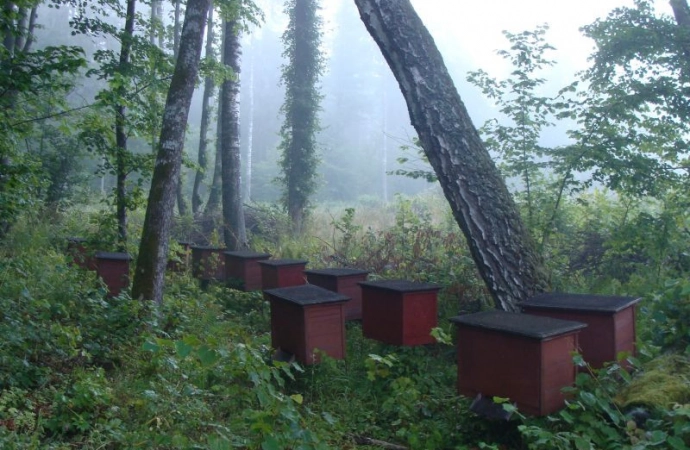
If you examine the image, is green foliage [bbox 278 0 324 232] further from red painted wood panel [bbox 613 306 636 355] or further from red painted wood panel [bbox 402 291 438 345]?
red painted wood panel [bbox 613 306 636 355]

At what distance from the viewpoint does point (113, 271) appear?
7.09 metres

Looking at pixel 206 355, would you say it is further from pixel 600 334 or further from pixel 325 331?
pixel 600 334

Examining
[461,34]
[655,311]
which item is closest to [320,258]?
[655,311]

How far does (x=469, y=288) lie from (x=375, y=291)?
2018 millimetres

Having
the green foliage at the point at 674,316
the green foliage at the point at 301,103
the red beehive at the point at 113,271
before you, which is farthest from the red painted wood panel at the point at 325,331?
the green foliage at the point at 301,103

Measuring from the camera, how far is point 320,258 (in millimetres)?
10109

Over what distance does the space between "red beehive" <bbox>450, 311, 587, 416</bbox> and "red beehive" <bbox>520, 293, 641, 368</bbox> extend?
1.36ft

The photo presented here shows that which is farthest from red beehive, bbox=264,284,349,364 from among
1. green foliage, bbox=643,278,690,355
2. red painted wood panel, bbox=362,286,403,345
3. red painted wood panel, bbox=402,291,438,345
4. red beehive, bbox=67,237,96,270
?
red beehive, bbox=67,237,96,270

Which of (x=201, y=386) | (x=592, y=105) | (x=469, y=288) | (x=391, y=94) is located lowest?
(x=201, y=386)

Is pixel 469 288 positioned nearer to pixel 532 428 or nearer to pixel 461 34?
pixel 532 428

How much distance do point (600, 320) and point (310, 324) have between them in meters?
2.27

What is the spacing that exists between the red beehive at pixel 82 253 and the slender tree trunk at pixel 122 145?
0.46m

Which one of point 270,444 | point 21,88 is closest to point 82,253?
point 21,88

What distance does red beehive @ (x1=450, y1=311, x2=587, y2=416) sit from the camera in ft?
11.3
